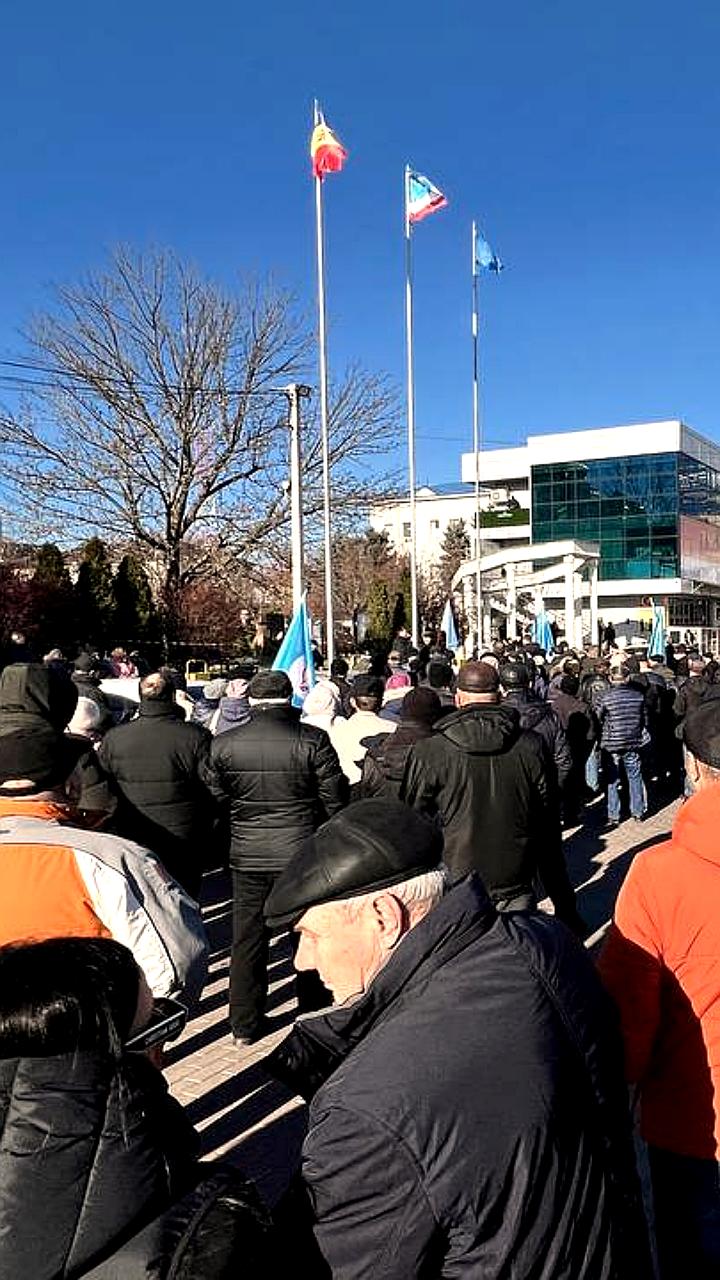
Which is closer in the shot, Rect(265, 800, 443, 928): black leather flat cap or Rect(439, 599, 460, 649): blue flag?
Rect(265, 800, 443, 928): black leather flat cap

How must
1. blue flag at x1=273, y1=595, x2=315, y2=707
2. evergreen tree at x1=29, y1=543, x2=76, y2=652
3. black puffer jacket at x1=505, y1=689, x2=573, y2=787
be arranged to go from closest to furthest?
black puffer jacket at x1=505, y1=689, x2=573, y2=787 < blue flag at x1=273, y1=595, x2=315, y2=707 < evergreen tree at x1=29, y1=543, x2=76, y2=652

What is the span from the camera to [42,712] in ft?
12.8

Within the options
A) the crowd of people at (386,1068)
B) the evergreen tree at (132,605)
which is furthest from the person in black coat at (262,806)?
the evergreen tree at (132,605)

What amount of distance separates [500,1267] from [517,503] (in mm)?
75734

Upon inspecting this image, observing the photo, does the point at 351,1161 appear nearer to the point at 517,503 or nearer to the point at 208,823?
the point at 208,823

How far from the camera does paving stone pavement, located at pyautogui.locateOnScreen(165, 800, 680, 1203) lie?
4.33 meters

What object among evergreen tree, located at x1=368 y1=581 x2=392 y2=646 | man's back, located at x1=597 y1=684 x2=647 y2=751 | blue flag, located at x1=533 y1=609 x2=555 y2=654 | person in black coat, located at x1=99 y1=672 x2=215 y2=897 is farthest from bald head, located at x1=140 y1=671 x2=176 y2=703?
evergreen tree, located at x1=368 y1=581 x2=392 y2=646

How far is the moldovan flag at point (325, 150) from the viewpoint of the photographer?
21.6 m

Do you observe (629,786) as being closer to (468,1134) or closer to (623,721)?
(623,721)

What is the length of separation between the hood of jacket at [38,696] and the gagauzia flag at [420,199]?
2506 cm

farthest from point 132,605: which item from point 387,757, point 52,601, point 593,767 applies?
point 387,757

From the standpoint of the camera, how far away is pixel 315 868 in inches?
74.1

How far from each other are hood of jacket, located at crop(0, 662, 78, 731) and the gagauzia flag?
82.2ft

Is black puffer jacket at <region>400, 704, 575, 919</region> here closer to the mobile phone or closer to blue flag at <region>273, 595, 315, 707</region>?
the mobile phone
